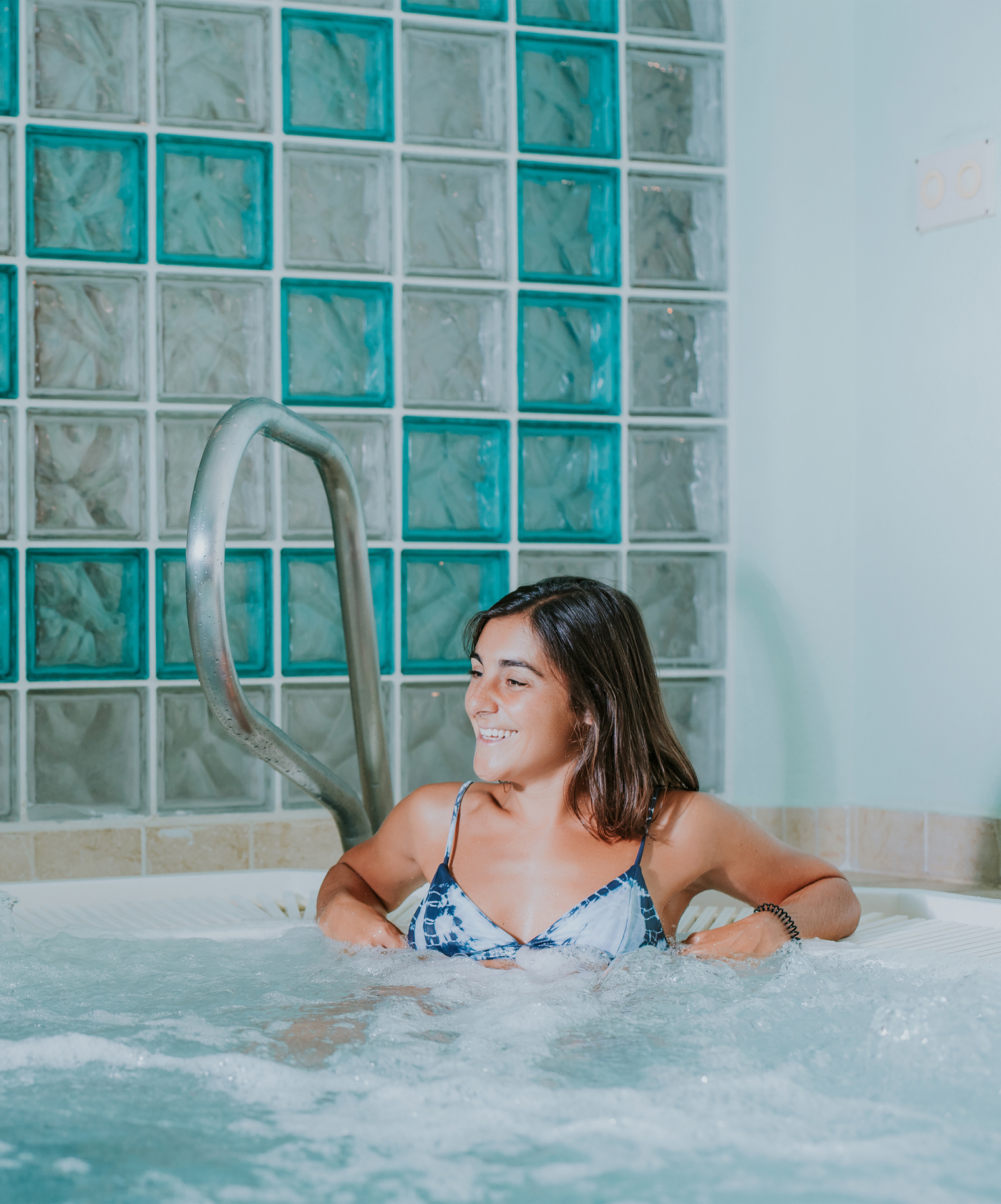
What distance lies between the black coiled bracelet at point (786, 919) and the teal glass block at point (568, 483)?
1179mm

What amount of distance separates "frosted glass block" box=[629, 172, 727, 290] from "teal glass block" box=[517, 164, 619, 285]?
50mm

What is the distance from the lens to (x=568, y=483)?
257cm

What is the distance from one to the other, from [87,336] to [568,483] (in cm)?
100

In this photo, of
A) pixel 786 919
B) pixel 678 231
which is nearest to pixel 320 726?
pixel 786 919

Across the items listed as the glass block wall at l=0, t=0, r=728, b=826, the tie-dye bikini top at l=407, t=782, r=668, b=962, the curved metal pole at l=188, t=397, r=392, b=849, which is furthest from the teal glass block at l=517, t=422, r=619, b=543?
the tie-dye bikini top at l=407, t=782, r=668, b=962

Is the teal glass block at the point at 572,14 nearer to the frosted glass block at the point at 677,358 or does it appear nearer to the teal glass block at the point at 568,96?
the teal glass block at the point at 568,96

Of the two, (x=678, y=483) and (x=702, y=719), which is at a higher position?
(x=678, y=483)

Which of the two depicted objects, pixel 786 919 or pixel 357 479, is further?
pixel 357 479

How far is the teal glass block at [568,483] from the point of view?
8.35 ft

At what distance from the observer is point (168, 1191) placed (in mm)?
932

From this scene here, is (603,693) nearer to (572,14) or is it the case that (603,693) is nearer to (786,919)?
(786,919)

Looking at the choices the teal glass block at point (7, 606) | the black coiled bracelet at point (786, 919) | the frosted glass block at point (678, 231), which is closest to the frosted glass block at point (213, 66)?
the frosted glass block at point (678, 231)

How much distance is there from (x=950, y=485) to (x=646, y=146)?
959 millimetres

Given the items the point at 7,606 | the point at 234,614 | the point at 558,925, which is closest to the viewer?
the point at 558,925
